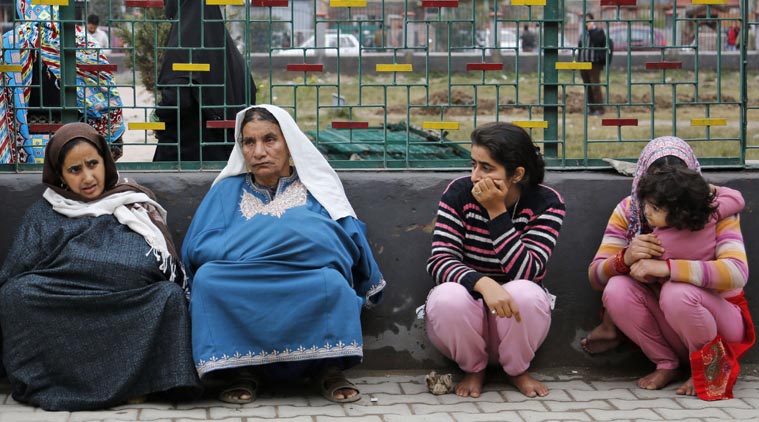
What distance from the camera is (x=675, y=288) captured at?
170 inches

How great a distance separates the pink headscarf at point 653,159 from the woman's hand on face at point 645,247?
153 millimetres

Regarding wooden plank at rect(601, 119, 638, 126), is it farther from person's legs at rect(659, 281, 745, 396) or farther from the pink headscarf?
person's legs at rect(659, 281, 745, 396)

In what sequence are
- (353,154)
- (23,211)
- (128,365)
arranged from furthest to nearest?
1. (353,154)
2. (23,211)
3. (128,365)

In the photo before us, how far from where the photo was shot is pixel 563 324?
4922 mm

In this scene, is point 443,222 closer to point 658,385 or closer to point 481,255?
point 481,255

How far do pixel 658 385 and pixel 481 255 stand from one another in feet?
3.21

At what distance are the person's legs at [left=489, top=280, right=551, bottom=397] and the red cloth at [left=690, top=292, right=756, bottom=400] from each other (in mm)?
629

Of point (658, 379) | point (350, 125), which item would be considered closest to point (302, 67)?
point (350, 125)

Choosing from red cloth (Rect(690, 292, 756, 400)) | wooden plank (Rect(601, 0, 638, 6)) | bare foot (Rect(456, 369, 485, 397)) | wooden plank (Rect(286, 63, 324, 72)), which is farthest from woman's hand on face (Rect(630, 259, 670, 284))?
wooden plank (Rect(286, 63, 324, 72))

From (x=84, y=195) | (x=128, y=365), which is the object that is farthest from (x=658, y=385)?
(x=84, y=195)

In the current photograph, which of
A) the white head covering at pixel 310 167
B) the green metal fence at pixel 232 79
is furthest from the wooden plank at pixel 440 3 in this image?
the white head covering at pixel 310 167

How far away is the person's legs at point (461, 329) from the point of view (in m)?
4.23

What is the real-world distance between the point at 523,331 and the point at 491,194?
22.5 inches

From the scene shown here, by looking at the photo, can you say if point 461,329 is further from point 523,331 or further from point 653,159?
point 653,159
